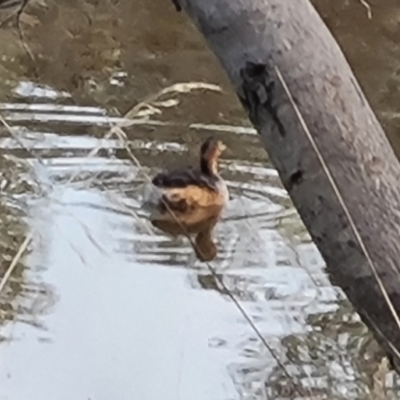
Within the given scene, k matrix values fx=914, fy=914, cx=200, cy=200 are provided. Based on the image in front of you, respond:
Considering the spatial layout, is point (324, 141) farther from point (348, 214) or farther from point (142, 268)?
point (142, 268)

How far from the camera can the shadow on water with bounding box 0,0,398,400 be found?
44.2 inches

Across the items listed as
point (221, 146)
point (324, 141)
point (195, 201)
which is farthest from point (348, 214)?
point (221, 146)

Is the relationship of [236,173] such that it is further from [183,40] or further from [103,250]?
[183,40]

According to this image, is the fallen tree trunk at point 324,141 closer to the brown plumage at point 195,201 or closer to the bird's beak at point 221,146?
the brown plumage at point 195,201

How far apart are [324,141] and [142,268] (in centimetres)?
89

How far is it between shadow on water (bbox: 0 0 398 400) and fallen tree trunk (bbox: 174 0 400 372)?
1.83 feet

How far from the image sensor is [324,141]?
1.21 ft

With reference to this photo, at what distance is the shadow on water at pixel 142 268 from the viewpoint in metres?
1.12

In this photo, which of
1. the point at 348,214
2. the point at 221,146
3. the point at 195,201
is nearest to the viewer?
the point at 348,214

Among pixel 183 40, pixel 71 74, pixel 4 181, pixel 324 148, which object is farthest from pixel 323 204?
pixel 183 40

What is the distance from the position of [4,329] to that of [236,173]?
0.44m

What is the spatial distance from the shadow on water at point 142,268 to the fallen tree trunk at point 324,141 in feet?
1.83

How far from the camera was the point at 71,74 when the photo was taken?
160 centimetres

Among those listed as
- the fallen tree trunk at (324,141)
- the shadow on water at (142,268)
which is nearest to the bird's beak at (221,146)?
the shadow on water at (142,268)
